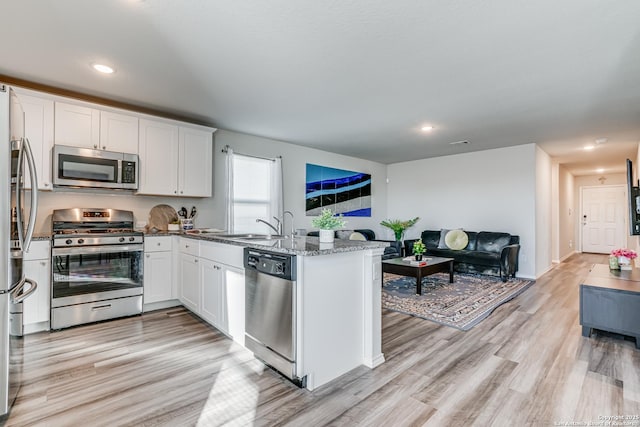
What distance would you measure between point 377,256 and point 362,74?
5.66 ft

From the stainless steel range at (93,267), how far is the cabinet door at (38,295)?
0.05 meters

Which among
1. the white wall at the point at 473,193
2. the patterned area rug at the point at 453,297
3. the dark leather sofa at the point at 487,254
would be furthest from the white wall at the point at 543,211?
the patterned area rug at the point at 453,297

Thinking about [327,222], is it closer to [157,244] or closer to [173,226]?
[157,244]

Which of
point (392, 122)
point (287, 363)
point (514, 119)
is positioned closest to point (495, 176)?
point (514, 119)

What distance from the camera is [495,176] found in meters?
6.18

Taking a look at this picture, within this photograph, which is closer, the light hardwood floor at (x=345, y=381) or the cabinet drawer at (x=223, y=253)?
the light hardwood floor at (x=345, y=381)

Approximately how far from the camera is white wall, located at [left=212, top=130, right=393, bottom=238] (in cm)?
472

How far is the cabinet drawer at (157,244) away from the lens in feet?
11.6

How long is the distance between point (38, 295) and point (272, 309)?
2.43 metres

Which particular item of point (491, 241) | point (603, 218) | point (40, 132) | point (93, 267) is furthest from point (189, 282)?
point (603, 218)

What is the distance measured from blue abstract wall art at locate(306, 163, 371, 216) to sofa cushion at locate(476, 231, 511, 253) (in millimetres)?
2487

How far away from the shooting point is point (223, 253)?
2.81 m

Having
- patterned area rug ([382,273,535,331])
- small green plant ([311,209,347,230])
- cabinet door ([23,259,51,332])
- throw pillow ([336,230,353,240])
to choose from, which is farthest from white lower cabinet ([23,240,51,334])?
throw pillow ([336,230,353,240])

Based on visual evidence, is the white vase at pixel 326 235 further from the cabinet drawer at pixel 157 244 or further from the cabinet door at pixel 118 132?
the cabinet door at pixel 118 132
